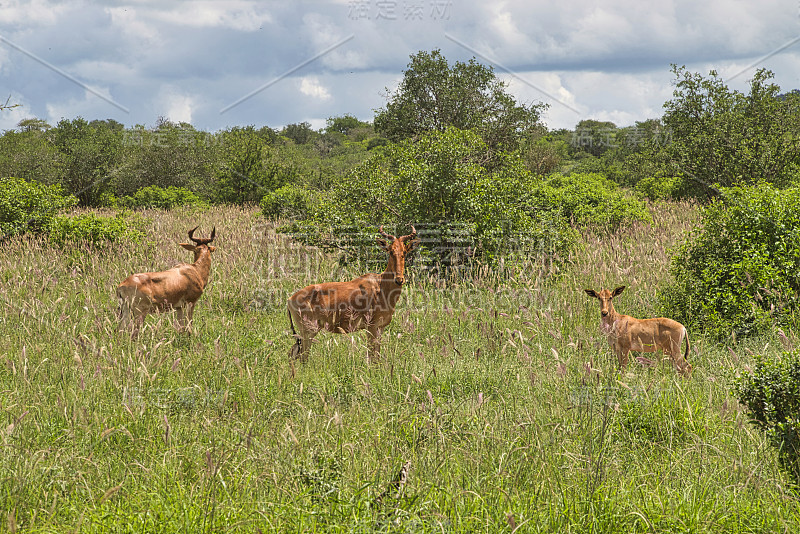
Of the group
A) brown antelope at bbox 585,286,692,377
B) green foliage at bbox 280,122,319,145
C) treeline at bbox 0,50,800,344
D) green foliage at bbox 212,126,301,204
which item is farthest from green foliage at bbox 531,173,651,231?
green foliage at bbox 280,122,319,145

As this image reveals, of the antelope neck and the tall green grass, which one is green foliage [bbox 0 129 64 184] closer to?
the tall green grass

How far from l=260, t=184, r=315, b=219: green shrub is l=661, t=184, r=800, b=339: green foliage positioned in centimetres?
1105

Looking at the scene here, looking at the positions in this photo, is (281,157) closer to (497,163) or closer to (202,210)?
(202,210)

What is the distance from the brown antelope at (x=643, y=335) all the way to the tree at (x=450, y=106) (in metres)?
19.5

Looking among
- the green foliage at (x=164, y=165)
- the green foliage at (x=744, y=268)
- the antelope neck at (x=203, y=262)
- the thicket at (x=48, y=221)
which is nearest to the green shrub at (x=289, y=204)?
the thicket at (x=48, y=221)

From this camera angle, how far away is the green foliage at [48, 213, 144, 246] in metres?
12.6

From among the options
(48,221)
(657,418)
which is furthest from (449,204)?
(48,221)

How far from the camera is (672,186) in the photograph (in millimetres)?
24094

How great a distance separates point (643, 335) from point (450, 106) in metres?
21.0

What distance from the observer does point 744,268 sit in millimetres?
6852

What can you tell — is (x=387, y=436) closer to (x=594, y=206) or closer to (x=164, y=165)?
(x=594, y=206)

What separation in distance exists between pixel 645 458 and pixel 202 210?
2034 cm

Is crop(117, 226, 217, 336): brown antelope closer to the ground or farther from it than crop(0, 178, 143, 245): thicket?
closer to the ground

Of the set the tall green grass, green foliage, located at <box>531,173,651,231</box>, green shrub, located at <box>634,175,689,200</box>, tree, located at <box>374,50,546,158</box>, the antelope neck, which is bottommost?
the tall green grass
